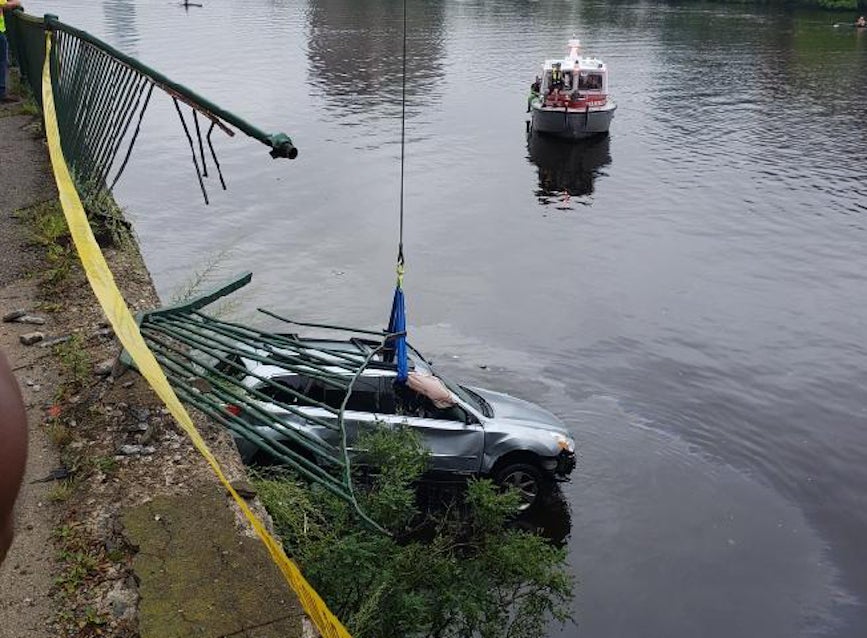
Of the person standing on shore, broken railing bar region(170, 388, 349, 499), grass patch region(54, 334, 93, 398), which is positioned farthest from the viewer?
the person standing on shore

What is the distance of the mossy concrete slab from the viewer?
386 cm

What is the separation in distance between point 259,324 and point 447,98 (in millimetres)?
25997

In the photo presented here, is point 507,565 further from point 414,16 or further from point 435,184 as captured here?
point 414,16

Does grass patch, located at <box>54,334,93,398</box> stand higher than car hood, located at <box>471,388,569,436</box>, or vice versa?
grass patch, located at <box>54,334,93,398</box>

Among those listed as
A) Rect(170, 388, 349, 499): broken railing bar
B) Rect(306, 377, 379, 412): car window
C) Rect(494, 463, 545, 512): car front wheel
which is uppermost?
Rect(170, 388, 349, 499): broken railing bar

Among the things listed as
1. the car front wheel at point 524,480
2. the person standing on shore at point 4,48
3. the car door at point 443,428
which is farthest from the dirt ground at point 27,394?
the car front wheel at point 524,480

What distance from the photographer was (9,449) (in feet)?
3.92

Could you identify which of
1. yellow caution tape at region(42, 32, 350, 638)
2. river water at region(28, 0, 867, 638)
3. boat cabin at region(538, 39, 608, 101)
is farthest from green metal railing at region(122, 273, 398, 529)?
boat cabin at region(538, 39, 608, 101)

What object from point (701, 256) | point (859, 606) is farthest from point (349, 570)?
point (701, 256)

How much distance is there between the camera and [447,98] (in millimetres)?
38719

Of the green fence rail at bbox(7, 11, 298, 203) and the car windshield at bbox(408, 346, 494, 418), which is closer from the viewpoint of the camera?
the green fence rail at bbox(7, 11, 298, 203)

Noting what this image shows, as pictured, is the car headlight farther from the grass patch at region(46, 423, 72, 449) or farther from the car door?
the grass patch at region(46, 423, 72, 449)

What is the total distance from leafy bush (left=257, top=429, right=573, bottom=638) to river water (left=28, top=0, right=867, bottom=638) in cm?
214

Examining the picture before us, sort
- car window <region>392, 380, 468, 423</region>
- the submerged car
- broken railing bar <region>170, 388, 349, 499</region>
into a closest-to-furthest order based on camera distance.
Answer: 1. broken railing bar <region>170, 388, 349, 499</region>
2. the submerged car
3. car window <region>392, 380, 468, 423</region>
